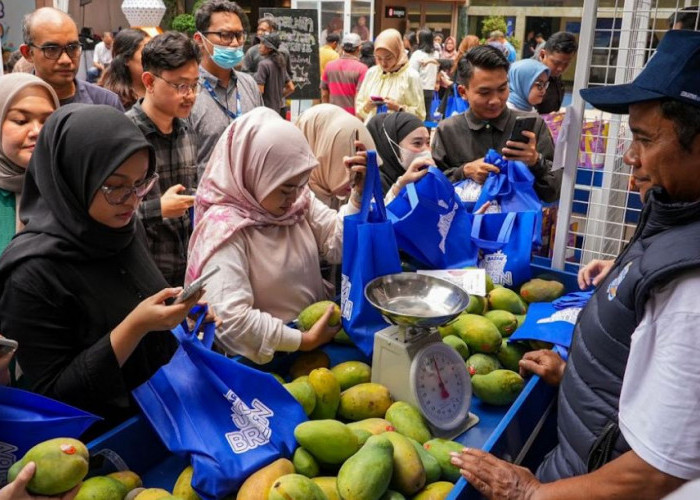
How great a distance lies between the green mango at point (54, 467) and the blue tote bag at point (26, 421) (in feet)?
0.25

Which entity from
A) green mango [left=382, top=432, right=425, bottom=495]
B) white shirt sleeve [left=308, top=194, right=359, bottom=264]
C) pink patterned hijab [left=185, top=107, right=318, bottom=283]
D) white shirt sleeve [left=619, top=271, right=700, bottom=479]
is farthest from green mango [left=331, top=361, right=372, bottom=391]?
white shirt sleeve [left=619, top=271, right=700, bottom=479]

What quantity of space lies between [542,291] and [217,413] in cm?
143

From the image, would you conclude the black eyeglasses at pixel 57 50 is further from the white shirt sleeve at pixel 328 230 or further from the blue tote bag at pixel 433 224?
the blue tote bag at pixel 433 224

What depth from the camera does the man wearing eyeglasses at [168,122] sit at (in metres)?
2.92

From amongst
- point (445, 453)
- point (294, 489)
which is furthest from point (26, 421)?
point (445, 453)

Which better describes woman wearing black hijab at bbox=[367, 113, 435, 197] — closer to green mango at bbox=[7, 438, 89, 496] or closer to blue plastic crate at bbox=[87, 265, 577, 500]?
blue plastic crate at bbox=[87, 265, 577, 500]

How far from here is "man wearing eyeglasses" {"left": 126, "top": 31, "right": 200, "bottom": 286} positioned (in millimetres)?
2924

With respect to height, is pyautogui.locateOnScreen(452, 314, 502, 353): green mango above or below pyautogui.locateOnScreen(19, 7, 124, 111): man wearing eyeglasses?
below

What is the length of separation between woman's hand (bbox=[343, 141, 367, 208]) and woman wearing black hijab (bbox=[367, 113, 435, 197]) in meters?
0.95

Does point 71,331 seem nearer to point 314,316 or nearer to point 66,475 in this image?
point 66,475

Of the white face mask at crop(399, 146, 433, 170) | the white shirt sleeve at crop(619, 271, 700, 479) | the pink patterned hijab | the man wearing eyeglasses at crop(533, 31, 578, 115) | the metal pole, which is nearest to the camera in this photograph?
the white shirt sleeve at crop(619, 271, 700, 479)

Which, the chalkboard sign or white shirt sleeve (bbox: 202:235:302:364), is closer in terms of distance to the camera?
white shirt sleeve (bbox: 202:235:302:364)

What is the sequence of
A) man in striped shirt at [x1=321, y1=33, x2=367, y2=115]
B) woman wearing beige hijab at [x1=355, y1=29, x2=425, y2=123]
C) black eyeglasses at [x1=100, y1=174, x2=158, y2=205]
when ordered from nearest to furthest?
black eyeglasses at [x1=100, y1=174, x2=158, y2=205], woman wearing beige hijab at [x1=355, y1=29, x2=425, y2=123], man in striped shirt at [x1=321, y1=33, x2=367, y2=115]

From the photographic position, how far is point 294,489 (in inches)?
45.8
